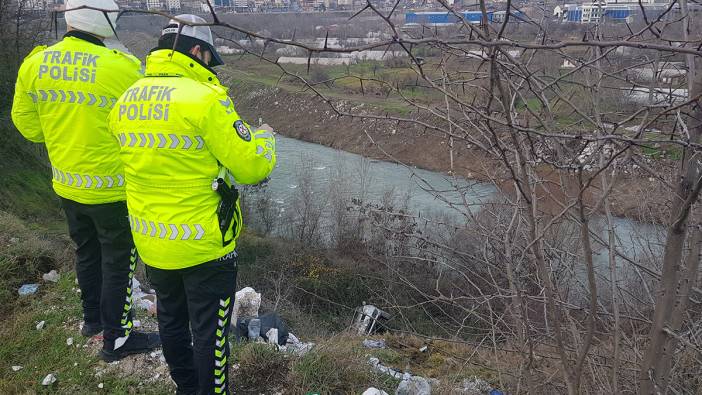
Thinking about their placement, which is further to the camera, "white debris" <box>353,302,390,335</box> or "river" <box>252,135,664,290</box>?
"river" <box>252,135,664,290</box>

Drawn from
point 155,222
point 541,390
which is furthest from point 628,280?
point 155,222

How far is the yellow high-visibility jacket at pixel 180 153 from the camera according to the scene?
6.97 feet

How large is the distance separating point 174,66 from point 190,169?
1.43 feet

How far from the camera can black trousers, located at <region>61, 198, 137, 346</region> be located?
2.82 m

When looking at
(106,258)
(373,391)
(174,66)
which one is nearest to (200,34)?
(174,66)

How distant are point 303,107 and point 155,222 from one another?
2427 centimetres

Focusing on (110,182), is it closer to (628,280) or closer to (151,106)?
(151,106)

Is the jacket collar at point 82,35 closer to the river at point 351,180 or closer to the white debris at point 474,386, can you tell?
the white debris at point 474,386

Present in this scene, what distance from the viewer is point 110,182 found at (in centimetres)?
275

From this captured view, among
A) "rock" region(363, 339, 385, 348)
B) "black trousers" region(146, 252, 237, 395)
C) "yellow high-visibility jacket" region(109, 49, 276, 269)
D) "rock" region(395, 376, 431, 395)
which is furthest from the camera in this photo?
"rock" region(363, 339, 385, 348)

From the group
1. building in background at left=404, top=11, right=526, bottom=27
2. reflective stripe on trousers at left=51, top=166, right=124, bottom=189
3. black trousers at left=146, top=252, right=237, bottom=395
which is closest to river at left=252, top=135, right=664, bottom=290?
reflective stripe on trousers at left=51, top=166, right=124, bottom=189

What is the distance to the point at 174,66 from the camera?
2205mm

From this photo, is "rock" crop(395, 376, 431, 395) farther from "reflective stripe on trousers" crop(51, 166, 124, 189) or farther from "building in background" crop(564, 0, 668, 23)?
"building in background" crop(564, 0, 668, 23)

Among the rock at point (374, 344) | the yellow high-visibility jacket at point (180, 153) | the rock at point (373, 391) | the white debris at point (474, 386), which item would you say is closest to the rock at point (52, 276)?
the yellow high-visibility jacket at point (180, 153)
